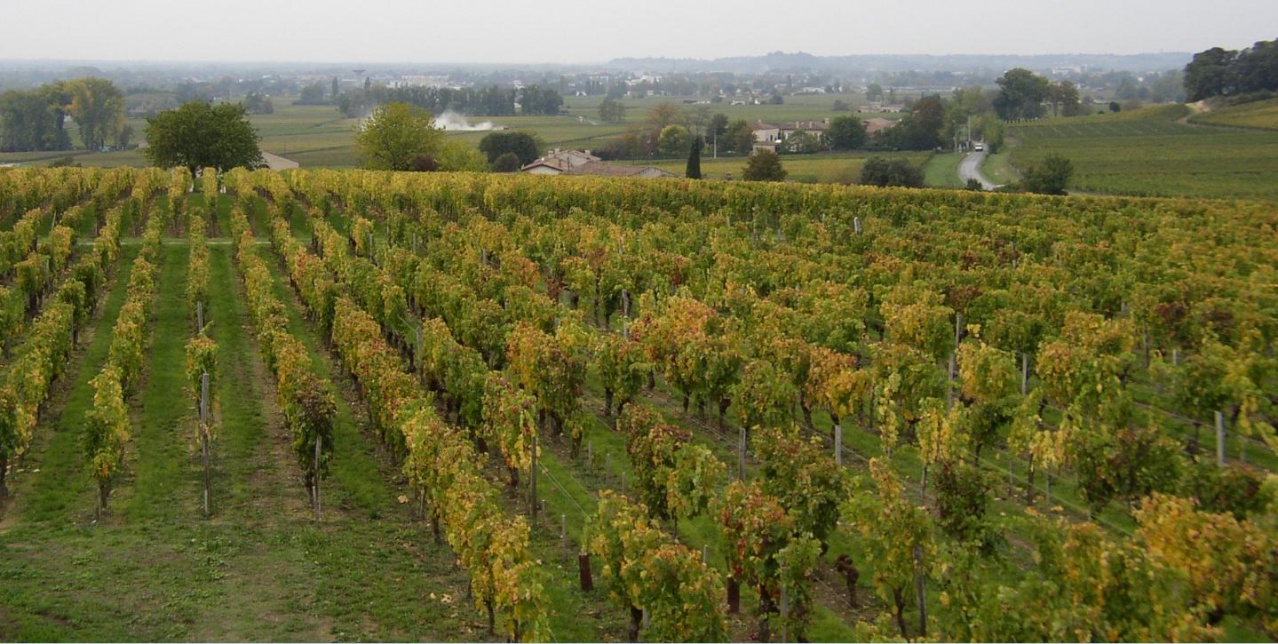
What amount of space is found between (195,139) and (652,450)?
5822cm

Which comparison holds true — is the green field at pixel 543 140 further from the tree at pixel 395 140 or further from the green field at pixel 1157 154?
the tree at pixel 395 140

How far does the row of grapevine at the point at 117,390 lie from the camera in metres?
18.0

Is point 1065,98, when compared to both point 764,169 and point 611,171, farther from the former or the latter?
point 611,171

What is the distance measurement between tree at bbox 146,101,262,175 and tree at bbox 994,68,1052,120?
101 meters

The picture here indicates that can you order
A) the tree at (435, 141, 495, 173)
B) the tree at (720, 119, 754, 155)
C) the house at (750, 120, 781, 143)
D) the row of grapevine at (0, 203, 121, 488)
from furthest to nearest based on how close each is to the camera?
the house at (750, 120, 781, 143), the tree at (720, 119, 754, 155), the tree at (435, 141, 495, 173), the row of grapevine at (0, 203, 121, 488)

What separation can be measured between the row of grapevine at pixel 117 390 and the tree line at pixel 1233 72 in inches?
4435

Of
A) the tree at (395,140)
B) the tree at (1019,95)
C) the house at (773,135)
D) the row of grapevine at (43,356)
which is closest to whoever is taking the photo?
the row of grapevine at (43,356)

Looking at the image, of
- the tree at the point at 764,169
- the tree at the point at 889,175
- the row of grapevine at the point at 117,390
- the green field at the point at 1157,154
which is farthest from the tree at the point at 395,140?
the green field at the point at 1157,154

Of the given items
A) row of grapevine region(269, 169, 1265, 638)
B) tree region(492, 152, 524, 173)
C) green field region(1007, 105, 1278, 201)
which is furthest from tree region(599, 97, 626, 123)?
row of grapevine region(269, 169, 1265, 638)

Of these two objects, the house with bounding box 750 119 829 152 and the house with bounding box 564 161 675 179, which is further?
the house with bounding box 750 119 829 152

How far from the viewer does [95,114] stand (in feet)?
431

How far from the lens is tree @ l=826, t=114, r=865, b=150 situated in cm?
10606

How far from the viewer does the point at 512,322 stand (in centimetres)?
2645

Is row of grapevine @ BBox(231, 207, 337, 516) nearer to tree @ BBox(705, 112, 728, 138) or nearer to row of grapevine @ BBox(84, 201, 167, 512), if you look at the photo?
row of grapevine @ BBox(84, 201, 167, 512)
